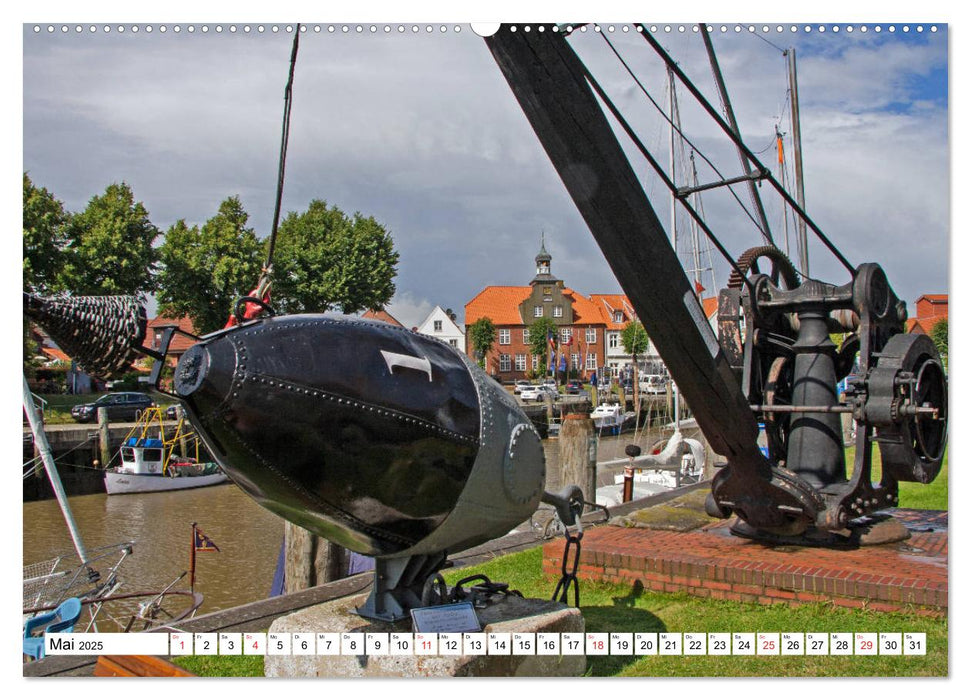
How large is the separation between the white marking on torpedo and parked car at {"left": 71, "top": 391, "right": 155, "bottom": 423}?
21.2m

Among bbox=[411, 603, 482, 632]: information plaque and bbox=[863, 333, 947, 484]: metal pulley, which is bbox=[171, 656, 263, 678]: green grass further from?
bbox=[863, 333, 947, 484]: metal pulley

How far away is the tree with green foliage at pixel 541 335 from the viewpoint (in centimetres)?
4473

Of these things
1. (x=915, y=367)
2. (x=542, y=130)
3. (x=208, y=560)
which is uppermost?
(x=542, y=130)

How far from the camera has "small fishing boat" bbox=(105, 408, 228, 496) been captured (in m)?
22.7

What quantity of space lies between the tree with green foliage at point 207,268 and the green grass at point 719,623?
17.6 ft

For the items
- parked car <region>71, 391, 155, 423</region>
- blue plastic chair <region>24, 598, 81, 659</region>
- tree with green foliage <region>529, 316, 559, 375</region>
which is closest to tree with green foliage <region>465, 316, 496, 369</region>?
parked car <region>71, 391, 155, 423</region>

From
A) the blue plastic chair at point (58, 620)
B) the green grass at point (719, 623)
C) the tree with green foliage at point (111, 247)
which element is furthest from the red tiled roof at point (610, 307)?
the green grass at point (719, 623)

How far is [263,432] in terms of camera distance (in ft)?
11.1

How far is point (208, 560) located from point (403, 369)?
12561 millimetres

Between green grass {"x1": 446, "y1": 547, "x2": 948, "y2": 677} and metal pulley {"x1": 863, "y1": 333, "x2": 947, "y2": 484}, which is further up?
metal pulley {"x1": 863, "y1": 333, "x2": 947, "y2": 484}

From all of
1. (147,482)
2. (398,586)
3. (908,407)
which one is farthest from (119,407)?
(908,407)

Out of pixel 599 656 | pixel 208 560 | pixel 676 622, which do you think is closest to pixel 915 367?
pixel 676 622

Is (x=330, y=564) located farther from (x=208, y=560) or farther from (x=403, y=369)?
(x=208, y=560)

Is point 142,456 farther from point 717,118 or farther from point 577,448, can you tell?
point 717,118
